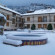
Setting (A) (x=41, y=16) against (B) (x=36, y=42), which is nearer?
(B) (x=36, y=42)

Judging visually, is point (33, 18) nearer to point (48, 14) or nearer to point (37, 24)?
point (37, 24)

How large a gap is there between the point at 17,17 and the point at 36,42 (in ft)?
90.4

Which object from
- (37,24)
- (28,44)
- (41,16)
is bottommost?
(28,44)

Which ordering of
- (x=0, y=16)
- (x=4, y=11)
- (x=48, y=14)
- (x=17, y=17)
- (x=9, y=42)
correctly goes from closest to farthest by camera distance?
(x=9, y=42) → (x=0, y=16) → (x=4, y=11) → (x=48, y=14) → (x=17, y=17)

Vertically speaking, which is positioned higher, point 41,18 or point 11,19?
point 41,18

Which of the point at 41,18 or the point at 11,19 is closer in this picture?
the point at 11,19

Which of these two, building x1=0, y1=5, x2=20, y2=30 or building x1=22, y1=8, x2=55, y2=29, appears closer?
building x1=0, y1=5, x2=20, y2=30

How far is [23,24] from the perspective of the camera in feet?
121

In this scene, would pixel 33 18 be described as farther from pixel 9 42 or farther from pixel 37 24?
pixel 9 42

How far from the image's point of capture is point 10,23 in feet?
105

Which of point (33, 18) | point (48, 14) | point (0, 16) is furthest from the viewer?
point (33, 18)

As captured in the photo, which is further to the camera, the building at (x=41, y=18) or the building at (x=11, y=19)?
the building at (x=41, y=18)

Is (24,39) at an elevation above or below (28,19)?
below

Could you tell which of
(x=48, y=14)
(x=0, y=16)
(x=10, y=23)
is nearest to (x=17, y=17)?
(x=10, y=23)
